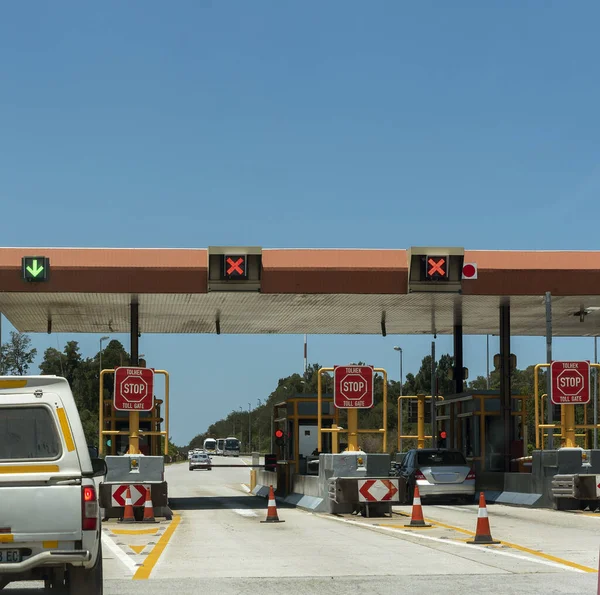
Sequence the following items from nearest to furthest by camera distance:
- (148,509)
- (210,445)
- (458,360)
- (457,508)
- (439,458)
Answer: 1. (148,509)
2. (457,508)
3. (439,458)
4. (458,360)
5. (210,445)

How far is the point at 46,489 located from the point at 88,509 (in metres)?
0.35

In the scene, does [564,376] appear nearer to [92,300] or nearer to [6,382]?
[92,300]

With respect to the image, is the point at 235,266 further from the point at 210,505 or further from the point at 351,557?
the point at 351,557

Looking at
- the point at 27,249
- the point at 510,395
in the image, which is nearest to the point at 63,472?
the point at 27,249

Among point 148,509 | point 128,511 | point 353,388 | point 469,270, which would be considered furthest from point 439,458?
point 128,511

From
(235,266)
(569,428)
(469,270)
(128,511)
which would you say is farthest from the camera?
(469,270)

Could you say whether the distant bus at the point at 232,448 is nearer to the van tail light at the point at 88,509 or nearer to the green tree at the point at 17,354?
the green tree at the point at 17,354

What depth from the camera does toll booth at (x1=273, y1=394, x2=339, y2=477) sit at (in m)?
33.3

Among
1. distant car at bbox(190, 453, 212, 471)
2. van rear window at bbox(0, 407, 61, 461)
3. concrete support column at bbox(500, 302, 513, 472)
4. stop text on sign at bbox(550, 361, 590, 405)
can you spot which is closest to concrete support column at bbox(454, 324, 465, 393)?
concrete support column at bbox(500, 302, 513, 472)

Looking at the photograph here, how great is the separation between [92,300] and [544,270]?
36.0 feet

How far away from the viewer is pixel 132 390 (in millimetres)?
24344

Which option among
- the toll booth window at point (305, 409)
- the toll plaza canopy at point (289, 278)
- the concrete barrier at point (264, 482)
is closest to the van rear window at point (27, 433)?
the toll plaza canopy at point (289, 278)

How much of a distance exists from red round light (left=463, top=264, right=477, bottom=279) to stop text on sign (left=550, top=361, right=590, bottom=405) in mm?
2717

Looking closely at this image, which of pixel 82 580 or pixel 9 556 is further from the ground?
pixel 9 556
